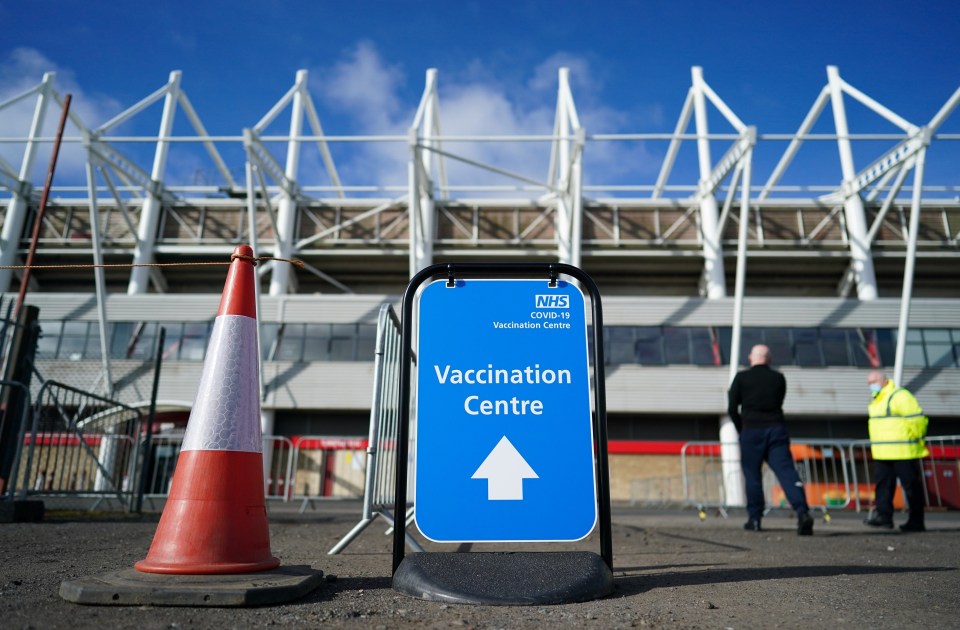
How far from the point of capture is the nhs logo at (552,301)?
2.94m

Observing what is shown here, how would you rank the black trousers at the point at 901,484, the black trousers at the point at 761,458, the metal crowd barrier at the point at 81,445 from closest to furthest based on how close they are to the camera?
the black trousers at the point at 761,458, the black trousers at the point at 901,484, the metal crowd barrier at the point at 81,445

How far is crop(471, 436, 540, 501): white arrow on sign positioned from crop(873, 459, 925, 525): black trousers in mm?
5927

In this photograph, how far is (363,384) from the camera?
24031mm

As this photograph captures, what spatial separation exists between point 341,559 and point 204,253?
28.4 meters

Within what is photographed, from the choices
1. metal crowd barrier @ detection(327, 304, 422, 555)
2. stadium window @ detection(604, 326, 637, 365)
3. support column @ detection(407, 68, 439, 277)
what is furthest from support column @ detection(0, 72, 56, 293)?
metal crowd barrier @ detection(327, 304, 422, 555)

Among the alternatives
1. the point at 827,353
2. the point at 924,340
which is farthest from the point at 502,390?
the point at 924,340

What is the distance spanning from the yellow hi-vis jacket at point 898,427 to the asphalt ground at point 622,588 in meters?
1.81

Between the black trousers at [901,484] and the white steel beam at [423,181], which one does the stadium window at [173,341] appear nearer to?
the white steel beam at [423,181]

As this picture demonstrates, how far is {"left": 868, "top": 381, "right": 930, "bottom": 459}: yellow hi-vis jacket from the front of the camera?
688 centimetres

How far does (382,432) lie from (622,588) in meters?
2.12

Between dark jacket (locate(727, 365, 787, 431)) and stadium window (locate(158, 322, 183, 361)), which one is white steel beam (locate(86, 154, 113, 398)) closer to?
stadium window (locate(158, 322, 183, 361))

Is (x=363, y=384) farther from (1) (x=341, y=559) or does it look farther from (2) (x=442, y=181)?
(1) (x=341, y=559)

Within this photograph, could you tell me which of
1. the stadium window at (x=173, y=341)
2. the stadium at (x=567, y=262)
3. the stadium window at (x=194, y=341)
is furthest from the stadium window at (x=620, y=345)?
the stadium window at (x=173, y=341)

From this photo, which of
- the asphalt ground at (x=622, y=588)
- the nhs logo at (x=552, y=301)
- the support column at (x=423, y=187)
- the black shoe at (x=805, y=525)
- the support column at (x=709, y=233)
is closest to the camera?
the asphalt ground at (x=622, y=588)
